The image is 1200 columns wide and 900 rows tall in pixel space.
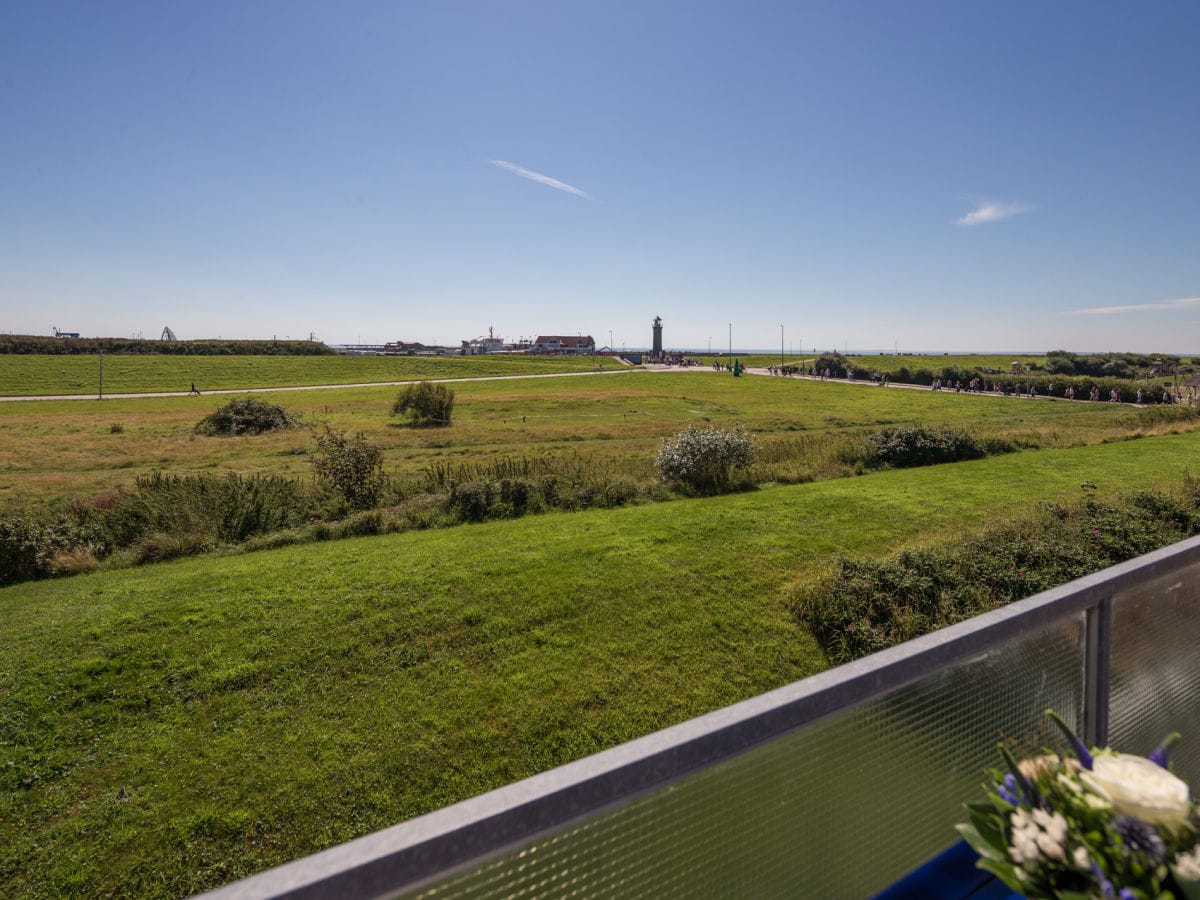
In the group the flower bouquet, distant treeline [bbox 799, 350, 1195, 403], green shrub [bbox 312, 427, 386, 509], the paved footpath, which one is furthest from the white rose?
distant treeline [bbox 799, 350, 1195, 403]

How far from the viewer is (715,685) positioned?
7.04 meters

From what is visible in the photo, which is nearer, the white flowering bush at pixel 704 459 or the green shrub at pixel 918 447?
the white flowering bush at pixel 704 459

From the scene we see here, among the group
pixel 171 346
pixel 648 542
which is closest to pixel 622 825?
pixel 648 542

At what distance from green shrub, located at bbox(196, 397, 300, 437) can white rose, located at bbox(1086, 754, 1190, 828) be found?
37.2 meters

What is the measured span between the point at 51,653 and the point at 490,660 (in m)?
4.66

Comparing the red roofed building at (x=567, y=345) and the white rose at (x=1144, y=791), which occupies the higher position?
the red roofed building at (x=567, y=345)

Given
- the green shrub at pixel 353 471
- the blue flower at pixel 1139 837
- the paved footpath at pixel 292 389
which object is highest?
the paved footpath at pixel 292 389

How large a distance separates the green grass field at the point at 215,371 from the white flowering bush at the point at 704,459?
57.6 m

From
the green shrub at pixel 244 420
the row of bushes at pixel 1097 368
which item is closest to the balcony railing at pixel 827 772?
the green shrub at pixel 244 420

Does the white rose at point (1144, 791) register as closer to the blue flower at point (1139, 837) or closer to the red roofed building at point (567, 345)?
the blue flower at point (1139, 837)

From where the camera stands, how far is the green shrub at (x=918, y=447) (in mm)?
18984

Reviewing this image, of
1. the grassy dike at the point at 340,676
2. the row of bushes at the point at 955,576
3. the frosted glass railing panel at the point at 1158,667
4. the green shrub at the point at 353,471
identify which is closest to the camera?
the frosted glass railing panel at the point at 1158,667

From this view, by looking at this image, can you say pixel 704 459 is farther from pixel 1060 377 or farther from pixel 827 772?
pixel 1060 377

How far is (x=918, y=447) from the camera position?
19406mm
